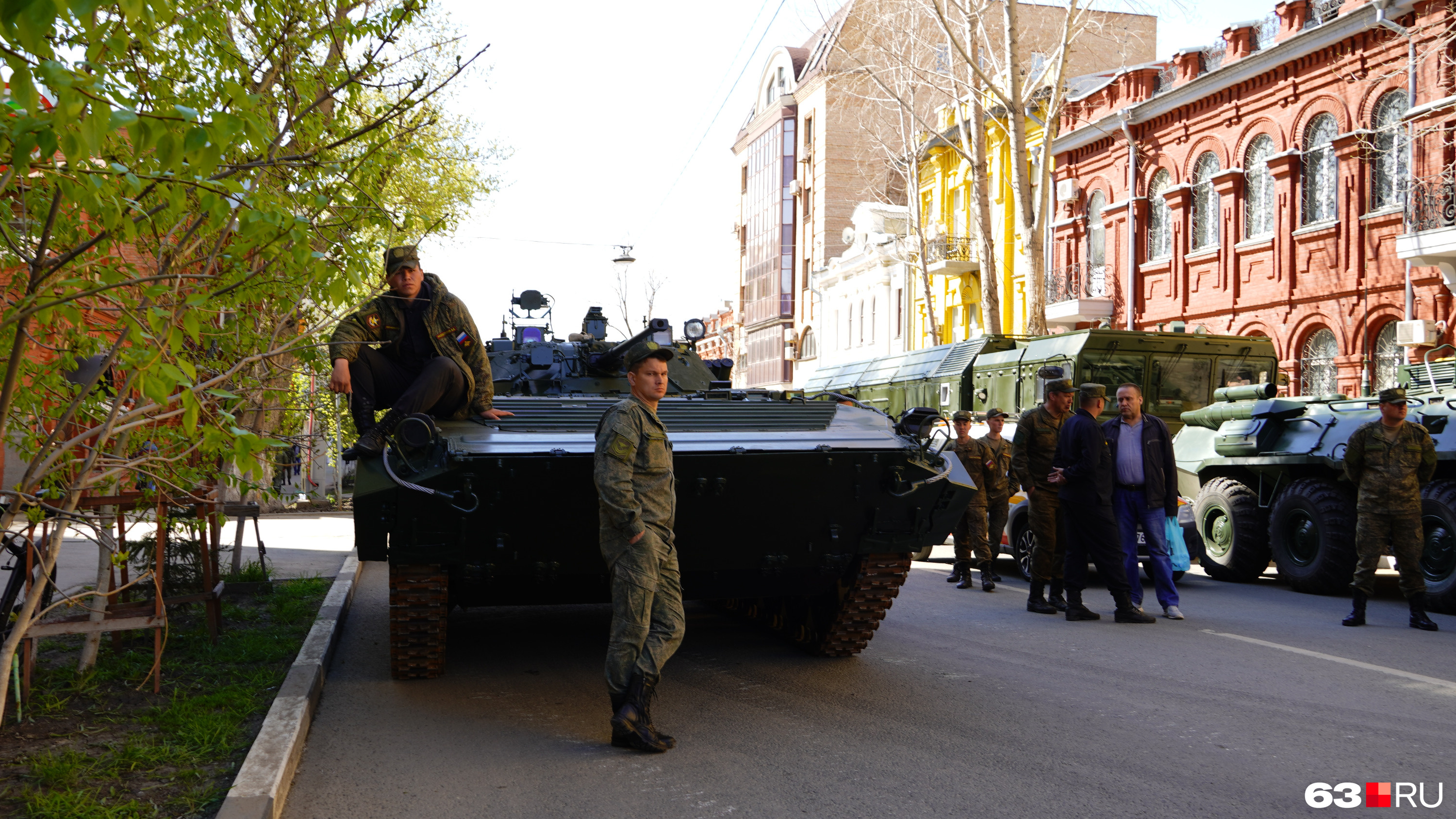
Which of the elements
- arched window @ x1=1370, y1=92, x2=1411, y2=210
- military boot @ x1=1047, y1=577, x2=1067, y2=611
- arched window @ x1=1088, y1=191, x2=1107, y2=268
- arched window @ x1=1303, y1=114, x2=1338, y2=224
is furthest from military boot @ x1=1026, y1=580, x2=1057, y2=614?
arched window @ x1=1088, y1=191, x2=1107, y2=268

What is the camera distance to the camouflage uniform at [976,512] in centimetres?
1070

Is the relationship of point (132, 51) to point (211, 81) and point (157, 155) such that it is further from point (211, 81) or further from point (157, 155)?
point (157, 155)

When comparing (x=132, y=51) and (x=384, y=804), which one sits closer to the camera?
(x=384, y=804)

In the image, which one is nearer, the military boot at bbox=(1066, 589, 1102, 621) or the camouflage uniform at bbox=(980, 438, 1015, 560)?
the military boot at bbox=(1066, 589, 1102, 621)

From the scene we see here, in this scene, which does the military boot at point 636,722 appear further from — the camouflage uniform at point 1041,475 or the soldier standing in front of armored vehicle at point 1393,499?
the soldier standing in front of armored vehicle at point 1393,499

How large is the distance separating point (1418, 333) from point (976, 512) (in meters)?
10.8

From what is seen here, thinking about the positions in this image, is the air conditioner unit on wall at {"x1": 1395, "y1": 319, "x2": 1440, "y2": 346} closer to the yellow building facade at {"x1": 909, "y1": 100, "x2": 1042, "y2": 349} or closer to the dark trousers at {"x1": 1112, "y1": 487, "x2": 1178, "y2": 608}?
the dark trousers at {"x1": 1112, "y1": 487, "x2": 1178, "y2": 608}

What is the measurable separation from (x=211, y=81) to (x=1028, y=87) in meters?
18.3

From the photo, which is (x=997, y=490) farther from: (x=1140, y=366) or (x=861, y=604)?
(x=1140, y=366)

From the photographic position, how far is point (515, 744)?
5227 mm

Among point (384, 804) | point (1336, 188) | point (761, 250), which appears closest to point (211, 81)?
point (384, 804)

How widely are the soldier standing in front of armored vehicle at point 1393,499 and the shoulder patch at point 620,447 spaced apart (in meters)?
5.83

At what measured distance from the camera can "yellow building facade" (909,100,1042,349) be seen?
106 ft

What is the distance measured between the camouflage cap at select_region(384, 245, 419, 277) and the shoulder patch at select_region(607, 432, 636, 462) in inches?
82.9
